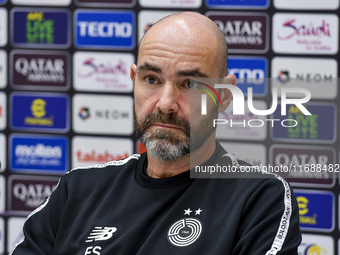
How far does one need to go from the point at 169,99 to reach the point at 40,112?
1.34 metres

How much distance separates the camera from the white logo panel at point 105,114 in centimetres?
205

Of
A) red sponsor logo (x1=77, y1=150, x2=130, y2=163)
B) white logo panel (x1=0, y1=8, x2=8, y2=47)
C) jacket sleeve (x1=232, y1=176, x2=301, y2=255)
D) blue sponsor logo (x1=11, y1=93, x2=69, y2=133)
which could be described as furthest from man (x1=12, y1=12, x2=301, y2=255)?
white logo panel (x1=0, y1=8, x2=8, y2=47)

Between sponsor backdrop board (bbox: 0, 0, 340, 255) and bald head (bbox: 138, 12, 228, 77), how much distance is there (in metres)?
0.88

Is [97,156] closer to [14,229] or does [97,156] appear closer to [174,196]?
[14,229]

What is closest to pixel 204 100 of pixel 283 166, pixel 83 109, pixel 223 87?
pixel 223 87

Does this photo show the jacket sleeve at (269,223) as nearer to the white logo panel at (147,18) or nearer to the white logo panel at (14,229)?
the white logo panel at (147,18)

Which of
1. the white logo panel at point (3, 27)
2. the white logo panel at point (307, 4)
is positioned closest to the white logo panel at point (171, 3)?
the white logo panel at point (307, 4)

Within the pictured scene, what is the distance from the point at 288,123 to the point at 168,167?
109 centimetres

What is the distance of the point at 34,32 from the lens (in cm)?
209

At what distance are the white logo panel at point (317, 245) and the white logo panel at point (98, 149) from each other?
951 mm

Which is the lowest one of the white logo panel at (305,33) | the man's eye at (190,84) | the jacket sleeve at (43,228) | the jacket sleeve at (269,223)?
the jacket sleeve at (43,228)

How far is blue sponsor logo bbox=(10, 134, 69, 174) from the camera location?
2113 mm

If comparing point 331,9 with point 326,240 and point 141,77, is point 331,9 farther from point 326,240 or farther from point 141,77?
point 141,77

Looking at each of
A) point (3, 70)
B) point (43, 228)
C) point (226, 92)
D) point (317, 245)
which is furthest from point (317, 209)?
point (3, 70)
